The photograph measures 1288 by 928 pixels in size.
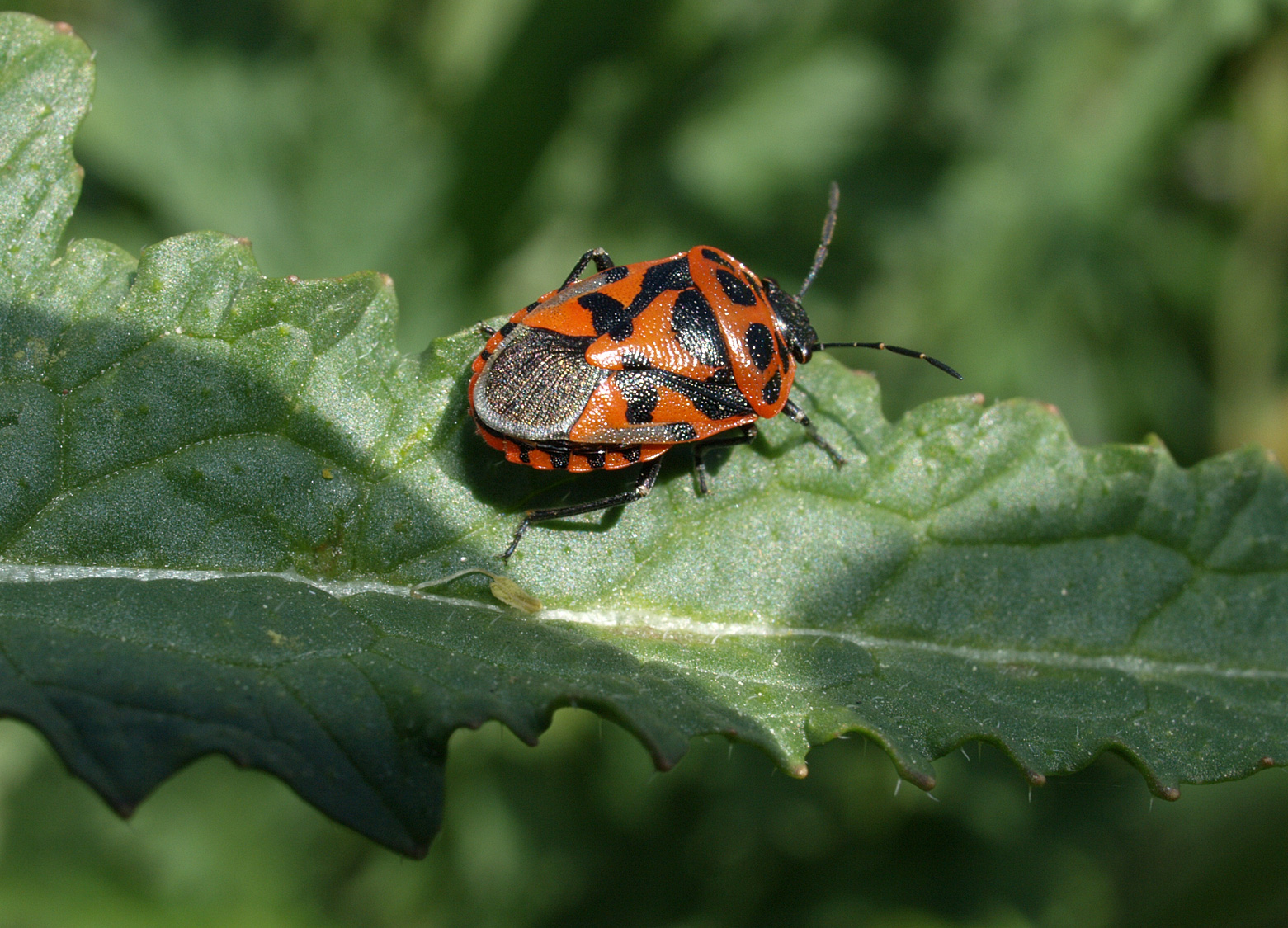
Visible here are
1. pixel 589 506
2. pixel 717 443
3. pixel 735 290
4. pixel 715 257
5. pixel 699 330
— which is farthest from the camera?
pixel 715 257

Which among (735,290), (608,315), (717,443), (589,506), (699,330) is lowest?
(589,506)

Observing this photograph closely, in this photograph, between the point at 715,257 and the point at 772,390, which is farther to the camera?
the point at 715,257

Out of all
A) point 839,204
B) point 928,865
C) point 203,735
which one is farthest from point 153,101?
point 928,865

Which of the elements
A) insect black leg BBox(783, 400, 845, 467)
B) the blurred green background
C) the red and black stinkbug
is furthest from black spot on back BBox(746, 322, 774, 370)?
the blurred green background

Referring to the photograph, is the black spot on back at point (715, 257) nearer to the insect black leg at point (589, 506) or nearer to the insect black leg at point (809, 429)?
the insect black leg at point (809, 429)

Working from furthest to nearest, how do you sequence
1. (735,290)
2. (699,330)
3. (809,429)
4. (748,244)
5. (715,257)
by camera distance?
(748,244)
(715,257)
(735,290)
(699,330)
(809,429)

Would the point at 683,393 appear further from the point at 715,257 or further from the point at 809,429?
the point at 715,257

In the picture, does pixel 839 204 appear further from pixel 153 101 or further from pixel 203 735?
pixel 203 735

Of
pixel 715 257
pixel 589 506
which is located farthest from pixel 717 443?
pixel 715 257
